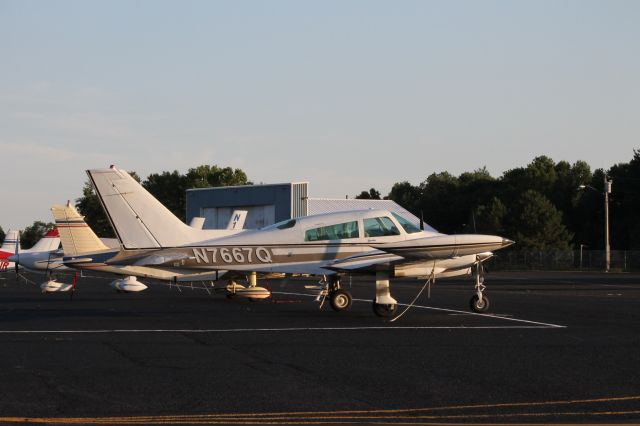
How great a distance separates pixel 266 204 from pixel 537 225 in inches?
1098

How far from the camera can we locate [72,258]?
24688 mm

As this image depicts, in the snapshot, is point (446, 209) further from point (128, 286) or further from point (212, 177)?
point (128, 286)

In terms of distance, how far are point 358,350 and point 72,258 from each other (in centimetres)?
1205

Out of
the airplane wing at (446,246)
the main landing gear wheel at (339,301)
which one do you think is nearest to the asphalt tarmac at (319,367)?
the main landing gear wheel at (339,301)

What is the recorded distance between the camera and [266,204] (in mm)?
76812

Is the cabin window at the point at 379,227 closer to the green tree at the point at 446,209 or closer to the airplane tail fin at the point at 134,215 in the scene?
the airplane tail fin at the point at 134,215

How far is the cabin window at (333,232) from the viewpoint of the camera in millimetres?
22938

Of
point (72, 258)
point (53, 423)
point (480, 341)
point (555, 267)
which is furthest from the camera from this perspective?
point (555, 267)

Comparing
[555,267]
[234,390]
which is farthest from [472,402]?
[555,267]

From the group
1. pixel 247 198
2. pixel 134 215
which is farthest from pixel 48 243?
pixel 247 198

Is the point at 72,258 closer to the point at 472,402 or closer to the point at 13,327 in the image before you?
the point at 13,327

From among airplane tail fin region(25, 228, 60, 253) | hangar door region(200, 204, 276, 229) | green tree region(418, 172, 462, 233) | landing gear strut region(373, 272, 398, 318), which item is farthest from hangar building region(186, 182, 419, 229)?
landing gear strut region(373, 272, 398, 318)

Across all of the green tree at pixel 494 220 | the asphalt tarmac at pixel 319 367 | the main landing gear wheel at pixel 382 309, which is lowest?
the asphalt tarmac at pixel 319 367

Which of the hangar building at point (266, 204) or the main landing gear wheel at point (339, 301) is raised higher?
the hangar building at point (266, 204)
